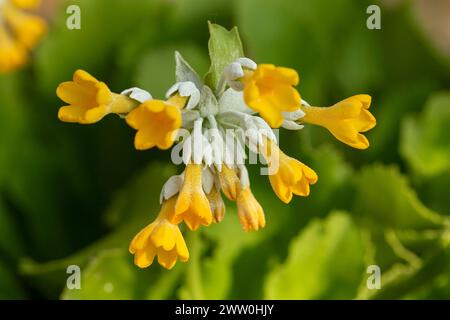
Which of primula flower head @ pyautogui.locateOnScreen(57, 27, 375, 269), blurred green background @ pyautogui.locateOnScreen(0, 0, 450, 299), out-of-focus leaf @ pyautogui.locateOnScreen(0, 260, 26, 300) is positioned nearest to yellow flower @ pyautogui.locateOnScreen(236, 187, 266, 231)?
primula flower head @ pyautogui.locateOnScreen(57, 27, 375, 269)

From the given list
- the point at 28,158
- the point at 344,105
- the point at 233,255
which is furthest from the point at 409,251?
the point at 28,158

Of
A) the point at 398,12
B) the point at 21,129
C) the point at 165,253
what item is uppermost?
the point at 398,12

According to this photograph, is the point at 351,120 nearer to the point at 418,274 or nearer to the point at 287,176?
the point at 287,176

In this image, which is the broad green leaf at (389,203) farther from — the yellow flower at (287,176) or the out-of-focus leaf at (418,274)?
the yellow flower at (287,176)

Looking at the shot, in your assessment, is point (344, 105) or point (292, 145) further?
point (292, 145)

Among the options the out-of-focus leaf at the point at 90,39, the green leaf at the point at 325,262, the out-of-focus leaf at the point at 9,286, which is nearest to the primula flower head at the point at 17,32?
the out-of-focus leaf at the point at 90,39

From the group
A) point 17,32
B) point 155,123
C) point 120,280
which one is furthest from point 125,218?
point 155,123

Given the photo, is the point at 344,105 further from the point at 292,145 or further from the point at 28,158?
the point at 28,158

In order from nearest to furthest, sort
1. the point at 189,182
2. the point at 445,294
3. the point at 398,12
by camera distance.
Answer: the point at 189,182 → the point at 445,294 → the point at 398,12
